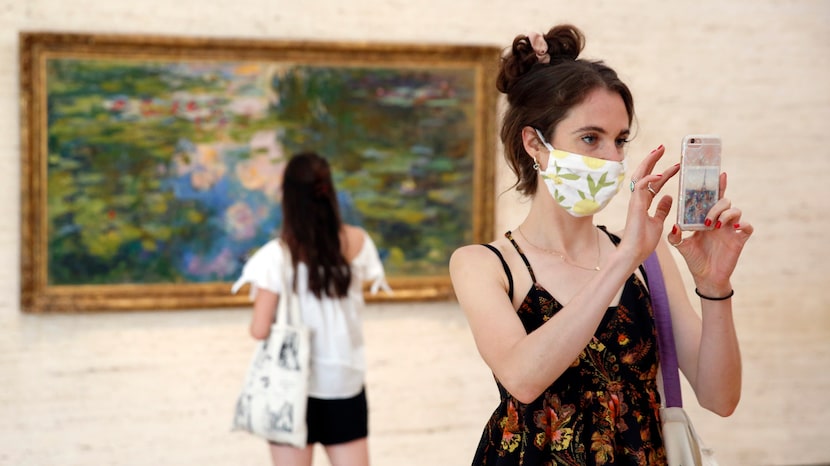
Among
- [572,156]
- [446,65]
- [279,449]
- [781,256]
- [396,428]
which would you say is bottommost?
[396,428]

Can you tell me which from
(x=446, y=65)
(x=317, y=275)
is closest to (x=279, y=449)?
(x=317, y=275)

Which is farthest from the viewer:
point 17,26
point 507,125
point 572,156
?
point 17,26

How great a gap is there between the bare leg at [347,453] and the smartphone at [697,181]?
2683mm

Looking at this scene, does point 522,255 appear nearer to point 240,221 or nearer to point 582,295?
point 582,295

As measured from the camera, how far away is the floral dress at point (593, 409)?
7.27 feet

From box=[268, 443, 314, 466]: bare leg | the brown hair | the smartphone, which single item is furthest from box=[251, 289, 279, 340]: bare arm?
the smartphone

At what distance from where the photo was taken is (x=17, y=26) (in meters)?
5.77

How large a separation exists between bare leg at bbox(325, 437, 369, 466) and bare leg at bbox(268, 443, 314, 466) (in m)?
0.10

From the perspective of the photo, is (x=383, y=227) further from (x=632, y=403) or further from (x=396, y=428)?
(x=632, y=403)

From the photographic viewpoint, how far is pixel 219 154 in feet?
19.9

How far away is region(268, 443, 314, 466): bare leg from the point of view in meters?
4.48

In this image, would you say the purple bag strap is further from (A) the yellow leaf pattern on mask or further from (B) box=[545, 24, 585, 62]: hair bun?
(B) box=[545, 24, 585, 62]: hair bun

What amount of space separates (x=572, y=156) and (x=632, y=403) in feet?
1.84

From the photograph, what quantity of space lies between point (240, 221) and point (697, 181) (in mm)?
4304
